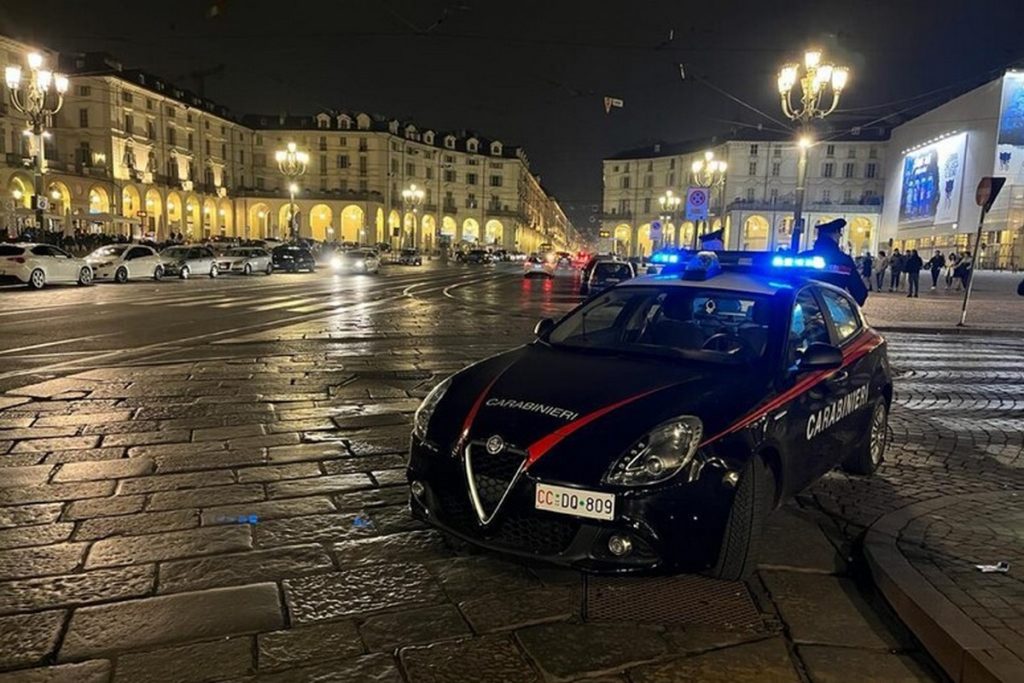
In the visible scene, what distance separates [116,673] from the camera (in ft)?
9.68

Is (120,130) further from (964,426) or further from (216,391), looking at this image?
(964,426)

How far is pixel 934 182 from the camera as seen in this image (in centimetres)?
5291

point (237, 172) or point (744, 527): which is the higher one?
point (237, 172)

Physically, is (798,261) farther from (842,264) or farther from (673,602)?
(673,602)

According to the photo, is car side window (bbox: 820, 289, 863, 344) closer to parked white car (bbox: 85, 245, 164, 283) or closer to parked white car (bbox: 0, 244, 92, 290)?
parked white car (bbox: 0, 244, 92, 290)

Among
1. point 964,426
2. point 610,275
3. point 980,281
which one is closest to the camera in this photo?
point 964,426

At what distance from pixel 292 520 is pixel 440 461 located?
1349 millimetres

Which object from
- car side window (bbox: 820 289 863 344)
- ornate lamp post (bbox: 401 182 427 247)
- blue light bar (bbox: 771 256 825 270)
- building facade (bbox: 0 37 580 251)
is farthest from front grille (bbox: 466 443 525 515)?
ornate lamp post (bbox: 401 182 427 247)

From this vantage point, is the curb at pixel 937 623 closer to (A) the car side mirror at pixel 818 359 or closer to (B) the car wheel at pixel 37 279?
(A) the car side mirror at pixel 818 359

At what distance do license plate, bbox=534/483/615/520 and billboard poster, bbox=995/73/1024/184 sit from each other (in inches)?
1991

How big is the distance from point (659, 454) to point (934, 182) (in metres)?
58.0

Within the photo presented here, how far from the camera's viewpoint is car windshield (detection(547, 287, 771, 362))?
4.54 m

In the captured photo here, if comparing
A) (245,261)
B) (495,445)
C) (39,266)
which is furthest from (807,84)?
(245,261)

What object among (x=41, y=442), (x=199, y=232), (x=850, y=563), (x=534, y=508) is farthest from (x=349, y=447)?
(x=199, y=232)
